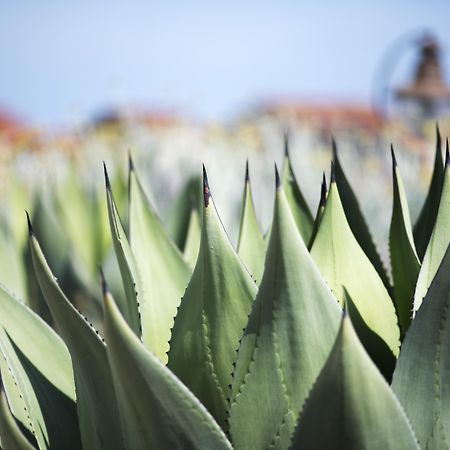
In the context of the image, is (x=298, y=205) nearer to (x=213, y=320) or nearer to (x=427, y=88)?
(x=213, y=320)

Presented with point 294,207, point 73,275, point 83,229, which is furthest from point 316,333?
point 83,229

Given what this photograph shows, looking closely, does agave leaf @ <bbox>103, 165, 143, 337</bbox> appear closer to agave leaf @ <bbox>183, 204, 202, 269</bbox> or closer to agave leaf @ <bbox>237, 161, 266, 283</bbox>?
agave leaf @ <bbox>237, 161, 266, 283</bbox>

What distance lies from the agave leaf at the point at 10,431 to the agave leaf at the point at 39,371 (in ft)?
0.26

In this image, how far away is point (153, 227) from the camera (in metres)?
1.10

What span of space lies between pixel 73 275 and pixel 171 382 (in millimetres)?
1045

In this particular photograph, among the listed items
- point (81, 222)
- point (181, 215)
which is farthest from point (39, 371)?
point (81, 222)

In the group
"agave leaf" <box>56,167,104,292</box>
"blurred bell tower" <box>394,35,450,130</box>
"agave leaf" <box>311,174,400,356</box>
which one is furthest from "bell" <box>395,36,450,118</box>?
"agave leaf" <box>311,174,400,356</box>

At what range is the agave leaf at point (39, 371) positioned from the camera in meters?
0.85

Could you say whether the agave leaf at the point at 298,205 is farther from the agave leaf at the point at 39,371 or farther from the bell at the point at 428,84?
the bell at the point at 428,84

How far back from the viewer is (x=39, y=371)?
0.89 meters

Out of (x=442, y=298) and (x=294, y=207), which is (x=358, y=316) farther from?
(x=294, y=207)

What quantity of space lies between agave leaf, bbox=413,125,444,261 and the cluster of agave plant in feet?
0.34

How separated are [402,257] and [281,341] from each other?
0.98 feet

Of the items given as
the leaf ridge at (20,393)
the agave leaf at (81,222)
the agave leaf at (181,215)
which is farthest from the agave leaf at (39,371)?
the agave leaf at (81,222)
